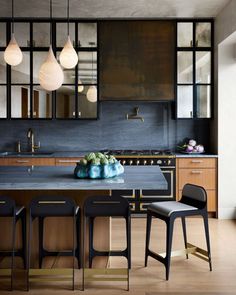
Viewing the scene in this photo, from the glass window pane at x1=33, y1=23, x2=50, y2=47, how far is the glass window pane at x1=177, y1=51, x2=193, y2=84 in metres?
1.89

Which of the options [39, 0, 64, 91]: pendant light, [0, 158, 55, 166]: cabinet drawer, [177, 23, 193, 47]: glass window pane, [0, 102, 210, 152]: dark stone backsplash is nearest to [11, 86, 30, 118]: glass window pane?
[0, 102, 210, 152]: dark stone backsplash

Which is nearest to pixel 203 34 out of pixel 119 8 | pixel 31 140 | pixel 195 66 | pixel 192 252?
pixel 195 66

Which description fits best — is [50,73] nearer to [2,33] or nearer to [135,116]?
[2,33]

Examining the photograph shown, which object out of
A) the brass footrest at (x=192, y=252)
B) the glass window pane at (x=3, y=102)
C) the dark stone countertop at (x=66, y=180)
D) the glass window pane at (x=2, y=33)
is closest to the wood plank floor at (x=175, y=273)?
the brass footrest at (x=192, y=252)

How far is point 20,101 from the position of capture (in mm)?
6883

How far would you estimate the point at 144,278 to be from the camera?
13.6 feet

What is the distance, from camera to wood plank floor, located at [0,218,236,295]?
3867 millimetres

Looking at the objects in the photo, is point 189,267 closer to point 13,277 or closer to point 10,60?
point 13,277

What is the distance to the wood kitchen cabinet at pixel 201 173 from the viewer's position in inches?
261

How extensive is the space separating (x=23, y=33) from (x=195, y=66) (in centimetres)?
248

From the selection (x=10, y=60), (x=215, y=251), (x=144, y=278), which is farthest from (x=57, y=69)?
(x=215, y=251)

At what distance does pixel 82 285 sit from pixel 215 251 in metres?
1.65

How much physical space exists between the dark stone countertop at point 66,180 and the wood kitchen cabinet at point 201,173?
1981mm

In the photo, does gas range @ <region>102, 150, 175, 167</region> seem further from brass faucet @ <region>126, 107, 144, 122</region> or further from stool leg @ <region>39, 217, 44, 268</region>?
stool leg @ <region>39, 217, 44, 268</region>
